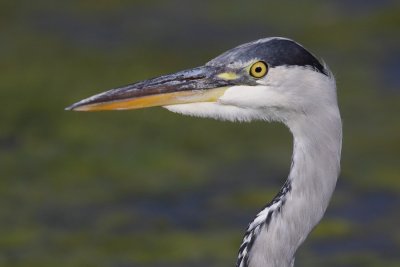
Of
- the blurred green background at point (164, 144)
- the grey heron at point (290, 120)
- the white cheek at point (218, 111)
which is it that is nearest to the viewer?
the grey heron at point (290, 120)

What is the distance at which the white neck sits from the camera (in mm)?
4496

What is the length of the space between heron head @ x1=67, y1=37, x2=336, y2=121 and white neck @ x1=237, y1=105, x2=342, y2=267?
0.09 metres

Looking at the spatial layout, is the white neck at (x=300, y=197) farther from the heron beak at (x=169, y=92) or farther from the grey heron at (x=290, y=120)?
the heron beak at (x=169, y=92)

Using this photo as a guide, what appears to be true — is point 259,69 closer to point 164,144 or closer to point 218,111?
point 218,111

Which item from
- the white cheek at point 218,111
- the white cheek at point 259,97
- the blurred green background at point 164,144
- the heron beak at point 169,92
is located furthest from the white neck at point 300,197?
the blurred green background at point 164,144

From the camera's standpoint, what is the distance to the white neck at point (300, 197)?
4.50m

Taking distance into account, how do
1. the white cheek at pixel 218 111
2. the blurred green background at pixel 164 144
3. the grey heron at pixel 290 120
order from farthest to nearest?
the blurred green background at pixel 164 144
the white cheek at pixel 218 111
the grey heron at pixel 290 120

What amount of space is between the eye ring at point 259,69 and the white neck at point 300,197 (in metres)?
0.24

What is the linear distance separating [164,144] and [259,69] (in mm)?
4305

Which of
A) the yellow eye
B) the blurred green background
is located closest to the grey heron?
the yellow eye

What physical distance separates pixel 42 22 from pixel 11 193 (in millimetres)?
2778

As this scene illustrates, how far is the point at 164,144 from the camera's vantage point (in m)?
8.84

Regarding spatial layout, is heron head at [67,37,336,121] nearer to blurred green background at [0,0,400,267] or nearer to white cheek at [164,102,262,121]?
white cheek at [164,102,262,121]

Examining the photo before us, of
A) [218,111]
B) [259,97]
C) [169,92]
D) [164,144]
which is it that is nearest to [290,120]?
[259,97]
